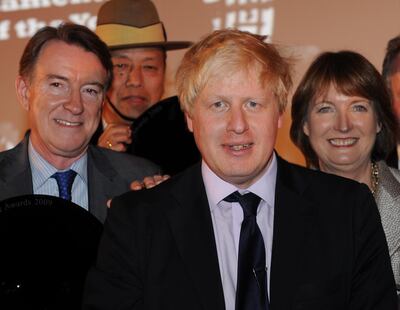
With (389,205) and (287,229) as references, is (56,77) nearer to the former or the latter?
(287,229)

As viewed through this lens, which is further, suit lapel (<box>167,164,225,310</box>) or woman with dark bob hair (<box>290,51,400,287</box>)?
woman with dark bob hair (<box>290,51,400,287</box>)

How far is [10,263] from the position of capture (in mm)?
2125

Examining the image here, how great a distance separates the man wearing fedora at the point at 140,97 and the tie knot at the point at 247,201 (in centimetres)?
85

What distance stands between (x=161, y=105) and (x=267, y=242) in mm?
1005

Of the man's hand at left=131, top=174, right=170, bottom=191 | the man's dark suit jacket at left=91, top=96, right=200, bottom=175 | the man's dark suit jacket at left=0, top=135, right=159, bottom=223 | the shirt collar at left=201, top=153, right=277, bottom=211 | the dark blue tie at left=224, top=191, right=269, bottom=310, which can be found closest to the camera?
the dark blue tie at left=224, top=191, right=269, bottom=310

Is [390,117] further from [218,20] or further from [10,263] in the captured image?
[218,20]

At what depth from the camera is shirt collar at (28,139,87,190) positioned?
8.29 feet

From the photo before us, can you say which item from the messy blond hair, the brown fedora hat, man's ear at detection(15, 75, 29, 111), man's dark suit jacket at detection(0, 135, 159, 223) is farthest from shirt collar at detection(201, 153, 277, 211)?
the brown fedora hat

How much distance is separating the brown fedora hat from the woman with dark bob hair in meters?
0.99

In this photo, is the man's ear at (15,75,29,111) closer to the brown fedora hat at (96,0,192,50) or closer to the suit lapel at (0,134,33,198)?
the suit lapel at (0,134,33,198)

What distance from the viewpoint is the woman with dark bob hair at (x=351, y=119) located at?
8.78 feet

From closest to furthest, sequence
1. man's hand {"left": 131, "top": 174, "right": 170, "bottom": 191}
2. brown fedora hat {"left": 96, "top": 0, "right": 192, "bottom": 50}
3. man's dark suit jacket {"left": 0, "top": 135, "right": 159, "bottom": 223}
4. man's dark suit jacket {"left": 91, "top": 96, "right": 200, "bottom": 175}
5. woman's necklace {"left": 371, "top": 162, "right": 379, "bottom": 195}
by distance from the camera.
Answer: man's hand {"left": 131, "top": 174, "right": 170, "bottom": 191} < man's dark suit jacket {"left": 0, "top": 135, "right": 159, "bottom": 223} < woman's necklace {"left": 371, "top": 162, "right": 379, "bottom": 195} < man's dark suit jacket {"left": 91, "top": 96, "right": 200, "bottom": 175} < brown fedora hat {"left": 96, "top": 0, "right": 192, "bottom": 50}

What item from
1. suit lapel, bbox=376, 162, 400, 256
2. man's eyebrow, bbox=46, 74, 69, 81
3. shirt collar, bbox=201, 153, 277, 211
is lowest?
suit lapel, bbox=376, 162, 400, 256

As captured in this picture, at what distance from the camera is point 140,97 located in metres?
3.41
